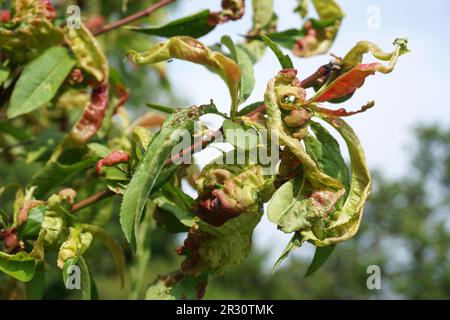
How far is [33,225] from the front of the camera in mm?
1134

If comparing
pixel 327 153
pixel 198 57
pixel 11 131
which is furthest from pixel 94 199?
pixel 11 131

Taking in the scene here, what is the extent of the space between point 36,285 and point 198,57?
525 mm

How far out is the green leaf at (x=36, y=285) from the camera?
121cm

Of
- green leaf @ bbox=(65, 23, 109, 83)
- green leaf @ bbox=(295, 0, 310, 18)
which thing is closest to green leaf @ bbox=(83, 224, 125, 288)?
green leaf @ bbox=(65, 23, 109, 83)

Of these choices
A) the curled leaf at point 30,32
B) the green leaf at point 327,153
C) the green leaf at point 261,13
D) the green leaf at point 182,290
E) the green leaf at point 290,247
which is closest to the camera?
the green leaf at point 290,247

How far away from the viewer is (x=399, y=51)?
93cm

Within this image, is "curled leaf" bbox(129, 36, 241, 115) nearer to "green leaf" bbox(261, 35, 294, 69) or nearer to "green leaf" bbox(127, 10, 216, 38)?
"green leaf" bbox(261, 35, 294, 69)

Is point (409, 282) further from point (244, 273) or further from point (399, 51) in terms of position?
point (399, 51)

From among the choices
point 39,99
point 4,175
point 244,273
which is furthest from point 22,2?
point 244,273

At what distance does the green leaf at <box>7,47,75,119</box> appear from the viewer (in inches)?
50.1

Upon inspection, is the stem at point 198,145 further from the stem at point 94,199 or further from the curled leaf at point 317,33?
the curled leaf at point 317,33

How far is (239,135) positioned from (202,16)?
487 mm

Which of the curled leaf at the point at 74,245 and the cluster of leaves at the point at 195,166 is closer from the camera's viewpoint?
the cluster of leaves at the point at 195,166

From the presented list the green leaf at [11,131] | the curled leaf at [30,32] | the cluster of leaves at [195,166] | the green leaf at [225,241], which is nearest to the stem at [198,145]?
the cluster of leaves at [195,166]
